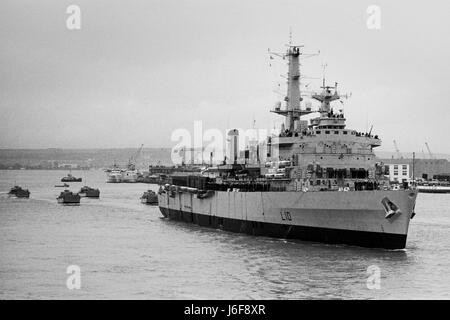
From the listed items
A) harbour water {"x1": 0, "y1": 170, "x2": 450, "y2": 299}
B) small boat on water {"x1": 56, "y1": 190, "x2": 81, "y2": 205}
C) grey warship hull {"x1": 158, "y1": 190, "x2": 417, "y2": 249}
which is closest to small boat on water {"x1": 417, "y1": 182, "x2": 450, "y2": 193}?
small boat on water {"x1": 56, "y1": 190, "x2": 81, "y2": 205}

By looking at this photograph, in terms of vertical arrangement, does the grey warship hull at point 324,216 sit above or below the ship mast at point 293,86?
below

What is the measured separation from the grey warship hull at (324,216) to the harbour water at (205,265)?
0.62 metres

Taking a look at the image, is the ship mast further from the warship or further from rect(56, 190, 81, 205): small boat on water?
rect(56, 190, 81, 205): small boat on water

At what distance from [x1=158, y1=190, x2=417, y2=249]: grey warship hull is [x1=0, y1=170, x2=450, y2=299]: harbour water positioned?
616 mm

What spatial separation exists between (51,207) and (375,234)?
130ft

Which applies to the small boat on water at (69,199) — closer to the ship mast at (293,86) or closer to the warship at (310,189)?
the warship at (310,189)

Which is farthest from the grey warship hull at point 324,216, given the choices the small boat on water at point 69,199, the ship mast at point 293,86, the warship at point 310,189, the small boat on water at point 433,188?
the small boat on water at point 433,188

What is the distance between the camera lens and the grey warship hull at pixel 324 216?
2873 centimetres

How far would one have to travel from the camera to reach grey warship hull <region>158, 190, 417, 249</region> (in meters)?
28.7

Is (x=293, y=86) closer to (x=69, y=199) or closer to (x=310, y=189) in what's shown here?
(x=310, y=189)

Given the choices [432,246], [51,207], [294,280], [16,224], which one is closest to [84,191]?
[51,207]

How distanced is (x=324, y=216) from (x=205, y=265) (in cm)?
720

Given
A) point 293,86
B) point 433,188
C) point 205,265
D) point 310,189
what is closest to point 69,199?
point 293,86

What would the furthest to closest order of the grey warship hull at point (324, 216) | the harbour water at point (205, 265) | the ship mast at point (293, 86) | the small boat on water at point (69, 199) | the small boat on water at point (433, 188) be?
1. the small boat on water at point (433, 188)
2. the small boat on water at point (69, 199)
3. the ship mast at point (293, 86)
4. the grey warship hull at point (324, 216)
5. the harbour water at point (205, 265)
